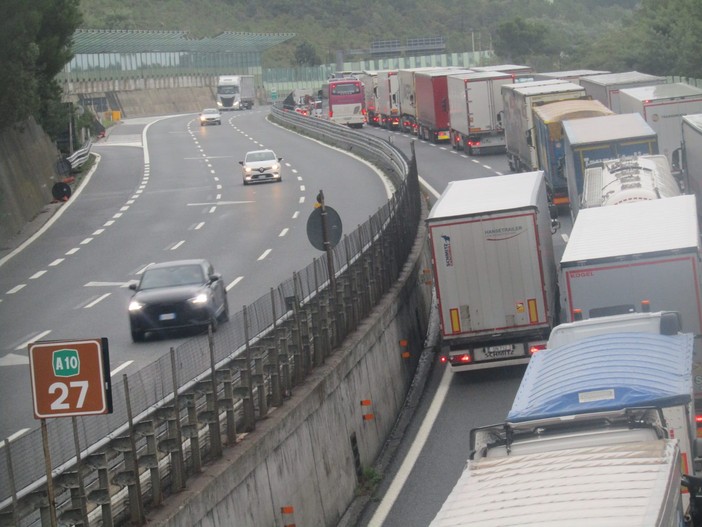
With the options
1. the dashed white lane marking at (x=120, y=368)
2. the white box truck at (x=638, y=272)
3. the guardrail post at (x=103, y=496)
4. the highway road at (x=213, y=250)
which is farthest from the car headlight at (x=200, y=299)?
the guardrail post at (x=103, y=496)

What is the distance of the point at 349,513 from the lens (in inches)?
708

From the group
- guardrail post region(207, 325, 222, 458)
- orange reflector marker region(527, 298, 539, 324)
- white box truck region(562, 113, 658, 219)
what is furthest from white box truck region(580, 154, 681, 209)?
guardrail post region(207, 325, 222, 458)

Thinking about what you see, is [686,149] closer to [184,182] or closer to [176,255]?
[176,255]

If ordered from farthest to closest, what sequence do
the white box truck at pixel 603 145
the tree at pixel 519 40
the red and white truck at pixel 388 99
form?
the tree at pixel 519 40 → the red and white truck at pixel 388 99 → the white box truck at pixel 603 145

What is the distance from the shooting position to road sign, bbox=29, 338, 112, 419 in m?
10.1

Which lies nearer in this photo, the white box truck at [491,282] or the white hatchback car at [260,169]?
the white box truck at [491,282]

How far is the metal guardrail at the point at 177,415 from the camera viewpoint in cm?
1102

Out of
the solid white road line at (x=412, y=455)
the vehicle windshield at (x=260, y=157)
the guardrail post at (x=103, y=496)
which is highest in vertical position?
the guardrail post at (x=103, y=496)

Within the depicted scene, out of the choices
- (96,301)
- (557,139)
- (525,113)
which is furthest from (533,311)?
(525,113)

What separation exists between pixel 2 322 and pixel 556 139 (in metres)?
17.5

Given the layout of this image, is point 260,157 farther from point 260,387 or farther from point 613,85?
point 260,387

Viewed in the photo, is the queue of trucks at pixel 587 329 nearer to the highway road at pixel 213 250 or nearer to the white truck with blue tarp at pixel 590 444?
the white truck with blue tarp at pixel 590 444

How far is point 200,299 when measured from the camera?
27.6 meters

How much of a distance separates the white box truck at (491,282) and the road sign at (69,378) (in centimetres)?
1438
